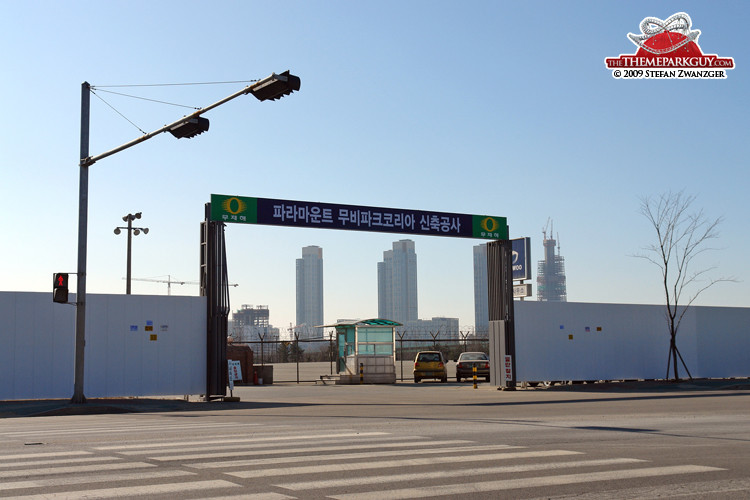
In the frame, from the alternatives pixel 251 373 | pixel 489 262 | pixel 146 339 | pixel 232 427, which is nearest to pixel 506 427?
pixel 232 427

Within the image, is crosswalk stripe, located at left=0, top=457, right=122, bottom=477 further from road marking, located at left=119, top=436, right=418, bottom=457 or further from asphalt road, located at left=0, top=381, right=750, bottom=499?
road marking, located at left=119, top=436, right=418, bottom=457

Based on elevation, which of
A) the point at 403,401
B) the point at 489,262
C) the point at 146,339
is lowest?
the point at 403,401

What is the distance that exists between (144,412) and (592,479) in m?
15.0

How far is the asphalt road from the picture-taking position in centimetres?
815

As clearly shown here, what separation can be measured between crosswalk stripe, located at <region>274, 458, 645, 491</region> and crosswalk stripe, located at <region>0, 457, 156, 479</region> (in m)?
2.38

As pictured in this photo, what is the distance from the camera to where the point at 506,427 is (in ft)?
48.5

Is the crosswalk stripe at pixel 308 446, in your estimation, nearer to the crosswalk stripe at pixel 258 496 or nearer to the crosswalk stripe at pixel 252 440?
the crosswalk stripe at pixel 252 440

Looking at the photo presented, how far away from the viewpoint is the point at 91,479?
28.4 ft

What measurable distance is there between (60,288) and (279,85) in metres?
9.32

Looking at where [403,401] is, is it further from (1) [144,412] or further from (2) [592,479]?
(2) [592,479]

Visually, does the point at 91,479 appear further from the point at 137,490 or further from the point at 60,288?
the point at 60,288

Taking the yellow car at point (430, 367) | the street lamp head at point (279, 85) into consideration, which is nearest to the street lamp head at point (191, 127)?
the street lamp head at point (279, 85)

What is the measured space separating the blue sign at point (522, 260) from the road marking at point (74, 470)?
2616 centimetres

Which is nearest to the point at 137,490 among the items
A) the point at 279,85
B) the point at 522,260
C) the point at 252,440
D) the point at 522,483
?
the point at 522,483
